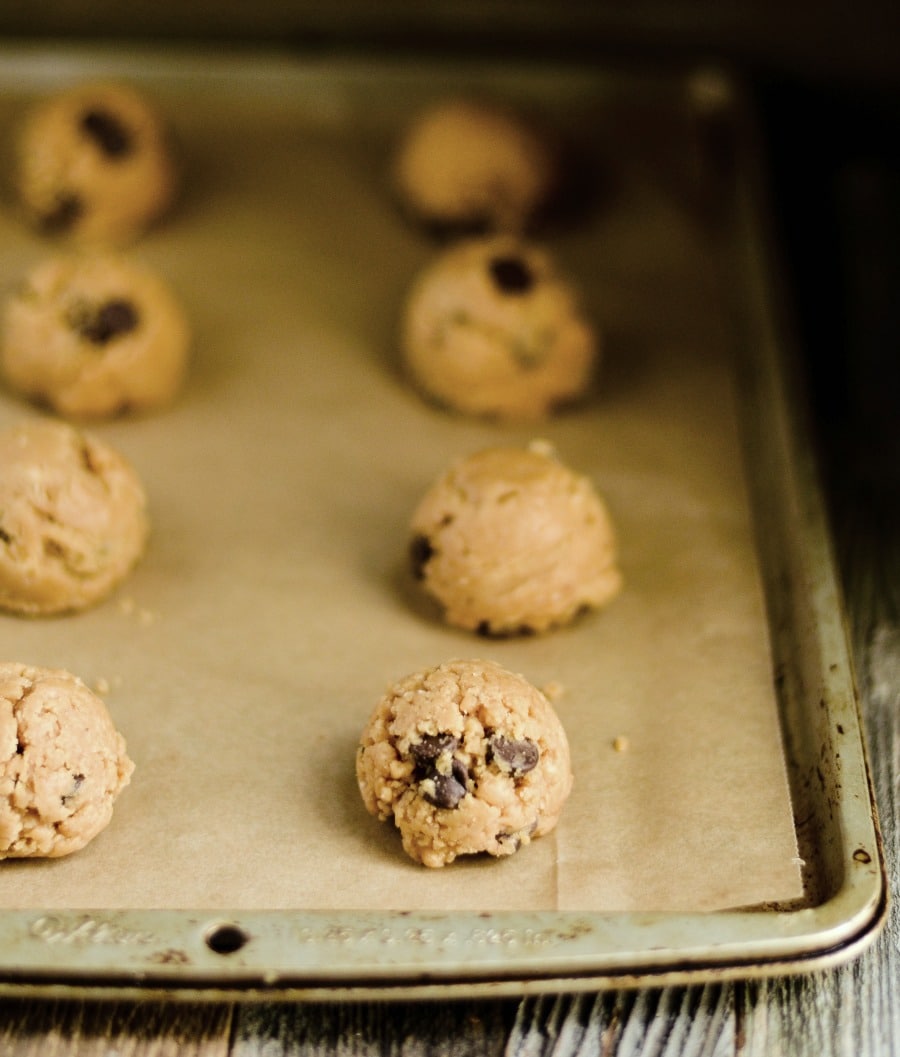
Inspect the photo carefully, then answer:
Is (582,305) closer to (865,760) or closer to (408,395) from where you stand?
(408,395)

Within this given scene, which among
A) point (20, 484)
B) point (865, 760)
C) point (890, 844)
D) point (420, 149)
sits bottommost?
point (890, 844)

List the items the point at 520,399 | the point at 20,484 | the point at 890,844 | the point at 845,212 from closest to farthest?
the point at 890,844 → the point at 20,484 → the point at 520,399 → the point at 845,212

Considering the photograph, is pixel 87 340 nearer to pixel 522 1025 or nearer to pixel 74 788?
pixel 74 788

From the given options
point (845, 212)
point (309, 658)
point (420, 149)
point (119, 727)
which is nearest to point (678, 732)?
point (309, 658)

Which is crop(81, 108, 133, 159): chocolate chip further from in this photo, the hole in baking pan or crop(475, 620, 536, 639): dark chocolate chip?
the hole in baking pan

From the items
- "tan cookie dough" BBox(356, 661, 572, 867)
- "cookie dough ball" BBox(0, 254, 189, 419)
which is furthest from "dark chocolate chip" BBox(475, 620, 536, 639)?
"cookie dough ball" BBox(0, 254, 189, 419)

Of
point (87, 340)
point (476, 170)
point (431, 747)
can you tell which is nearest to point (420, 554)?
point (431, 747)
